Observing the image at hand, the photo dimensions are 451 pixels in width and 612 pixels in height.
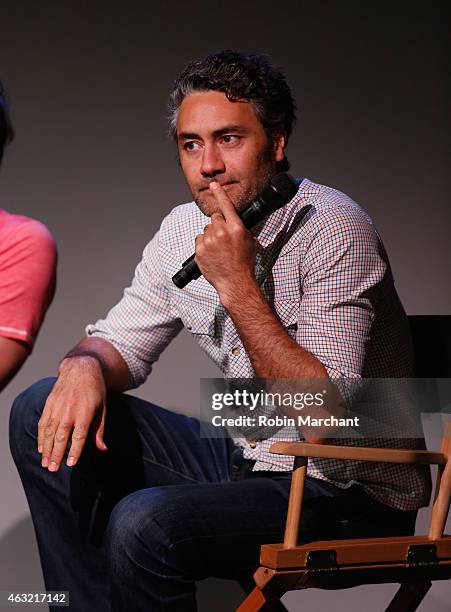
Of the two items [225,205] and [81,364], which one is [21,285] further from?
[225,205]

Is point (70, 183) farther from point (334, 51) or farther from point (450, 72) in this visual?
point (450, 72)

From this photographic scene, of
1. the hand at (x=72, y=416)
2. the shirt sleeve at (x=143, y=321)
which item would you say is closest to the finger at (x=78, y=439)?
the hand at (x=72, y=416)

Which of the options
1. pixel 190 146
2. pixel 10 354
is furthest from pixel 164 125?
pixel 10 354

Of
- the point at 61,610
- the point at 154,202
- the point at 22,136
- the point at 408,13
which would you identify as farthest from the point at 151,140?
the point at 61,610

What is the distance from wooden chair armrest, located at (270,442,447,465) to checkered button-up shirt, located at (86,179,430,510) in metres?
0.17

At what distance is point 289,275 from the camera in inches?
63.1

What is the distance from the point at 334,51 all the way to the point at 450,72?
0.26 metres

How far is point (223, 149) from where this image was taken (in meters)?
1.62

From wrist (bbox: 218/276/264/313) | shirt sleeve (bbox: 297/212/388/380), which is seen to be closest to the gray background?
shirt sleeve (bbox: 297/212/388/380)

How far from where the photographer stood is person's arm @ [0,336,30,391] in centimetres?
157

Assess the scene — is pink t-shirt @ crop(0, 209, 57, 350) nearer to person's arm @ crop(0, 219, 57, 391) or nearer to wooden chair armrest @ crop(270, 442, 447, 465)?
person's arm @ crop(0, 219, 57, 391)

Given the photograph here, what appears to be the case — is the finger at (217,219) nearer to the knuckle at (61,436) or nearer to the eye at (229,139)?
the eye at (229,139)

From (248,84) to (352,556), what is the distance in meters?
0.86

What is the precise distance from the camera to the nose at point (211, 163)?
5.24 ft
